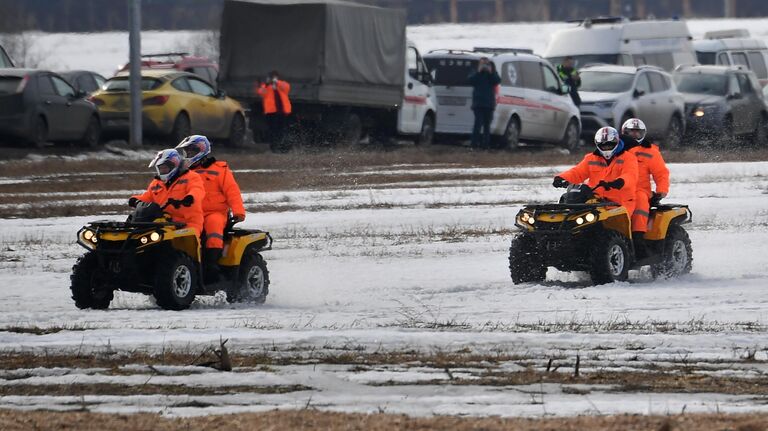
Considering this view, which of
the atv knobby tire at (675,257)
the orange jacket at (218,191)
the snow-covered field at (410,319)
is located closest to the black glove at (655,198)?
the atv knobby tire at (675,257)

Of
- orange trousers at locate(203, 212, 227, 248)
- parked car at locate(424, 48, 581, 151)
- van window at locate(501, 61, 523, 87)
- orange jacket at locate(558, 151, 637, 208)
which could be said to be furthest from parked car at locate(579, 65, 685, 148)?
orange trousers at locate(203, 212, 227, 248)

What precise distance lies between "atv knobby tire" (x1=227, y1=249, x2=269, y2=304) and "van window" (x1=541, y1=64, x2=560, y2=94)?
20201 millimetres

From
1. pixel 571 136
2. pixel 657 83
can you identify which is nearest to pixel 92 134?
pixel 571 136

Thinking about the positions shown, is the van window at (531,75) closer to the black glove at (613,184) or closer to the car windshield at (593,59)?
the car windshield at (593,59)

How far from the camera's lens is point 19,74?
29016mm

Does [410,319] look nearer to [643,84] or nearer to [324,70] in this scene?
[324,70]

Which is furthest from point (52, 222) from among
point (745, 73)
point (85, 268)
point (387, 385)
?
point (745, 73)

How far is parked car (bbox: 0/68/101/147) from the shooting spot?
28734mm

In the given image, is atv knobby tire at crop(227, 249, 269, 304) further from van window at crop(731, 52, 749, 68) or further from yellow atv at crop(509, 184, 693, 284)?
van window at crop(731, 52, 749, 68)

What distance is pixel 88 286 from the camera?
13.0m

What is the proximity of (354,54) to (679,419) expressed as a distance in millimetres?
26795

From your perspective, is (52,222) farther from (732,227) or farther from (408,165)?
(408,165)

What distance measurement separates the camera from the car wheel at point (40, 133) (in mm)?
29344

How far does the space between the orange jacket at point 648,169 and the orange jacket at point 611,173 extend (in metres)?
0.28
